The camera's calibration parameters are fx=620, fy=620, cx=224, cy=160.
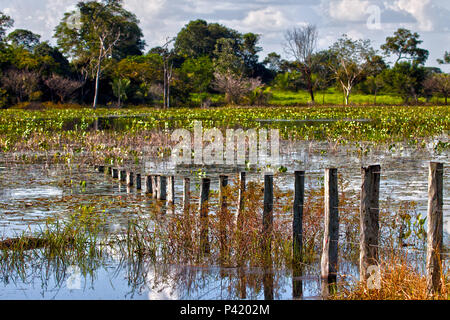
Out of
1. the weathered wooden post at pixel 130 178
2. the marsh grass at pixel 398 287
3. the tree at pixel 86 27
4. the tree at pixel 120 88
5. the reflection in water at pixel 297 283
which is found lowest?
the reflection in water at pixel 297 283

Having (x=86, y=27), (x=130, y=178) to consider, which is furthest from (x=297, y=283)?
(x=86, y=27)

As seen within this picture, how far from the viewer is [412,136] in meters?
27.2

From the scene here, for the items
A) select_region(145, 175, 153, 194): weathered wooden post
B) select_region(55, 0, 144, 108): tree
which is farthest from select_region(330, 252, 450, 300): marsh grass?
select_region(55, 0, 144, 108): tree

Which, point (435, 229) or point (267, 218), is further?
point (267, 218)

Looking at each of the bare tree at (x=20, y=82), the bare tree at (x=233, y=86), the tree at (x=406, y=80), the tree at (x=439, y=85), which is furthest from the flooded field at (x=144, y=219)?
the tree at (x=439, y=85)

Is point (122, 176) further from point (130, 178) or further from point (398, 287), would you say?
point (398, 287)

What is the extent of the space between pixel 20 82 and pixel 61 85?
13.6ft

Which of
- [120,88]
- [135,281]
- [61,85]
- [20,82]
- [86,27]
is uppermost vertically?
[86,27]

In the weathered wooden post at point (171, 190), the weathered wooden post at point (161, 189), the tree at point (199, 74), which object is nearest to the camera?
the weathered wooden post at point (171, 190)

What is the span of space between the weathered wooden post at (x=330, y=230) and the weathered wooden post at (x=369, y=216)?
0.62 metres

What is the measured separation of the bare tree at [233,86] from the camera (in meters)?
73.3

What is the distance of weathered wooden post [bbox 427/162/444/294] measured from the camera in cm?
639

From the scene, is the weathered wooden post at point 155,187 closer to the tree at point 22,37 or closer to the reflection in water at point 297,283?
the reflection in water at point 297,283

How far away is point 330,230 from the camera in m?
8.07
